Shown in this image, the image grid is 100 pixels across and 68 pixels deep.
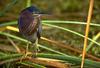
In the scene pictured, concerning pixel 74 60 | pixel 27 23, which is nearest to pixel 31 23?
pixel 27 23

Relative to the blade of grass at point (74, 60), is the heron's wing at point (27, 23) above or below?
above

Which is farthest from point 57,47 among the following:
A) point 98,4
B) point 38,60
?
point 98,4

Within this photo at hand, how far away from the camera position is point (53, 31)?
11.9 ft

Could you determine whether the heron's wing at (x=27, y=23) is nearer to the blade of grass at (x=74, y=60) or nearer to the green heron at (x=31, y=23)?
the green heron at (x=31, y=23)

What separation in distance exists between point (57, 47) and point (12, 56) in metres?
0.79

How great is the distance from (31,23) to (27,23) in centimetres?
4

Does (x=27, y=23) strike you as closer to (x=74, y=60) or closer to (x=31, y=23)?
(x=31, y=23)

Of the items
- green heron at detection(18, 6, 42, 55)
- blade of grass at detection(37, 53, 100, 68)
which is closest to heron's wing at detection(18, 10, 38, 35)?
green heron at detection(18, 6, 42, 55)

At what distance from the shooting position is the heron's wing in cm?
232

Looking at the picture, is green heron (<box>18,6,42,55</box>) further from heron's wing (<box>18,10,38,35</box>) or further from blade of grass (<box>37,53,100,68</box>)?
blade of grass (<box>37,53,100,68</box>)

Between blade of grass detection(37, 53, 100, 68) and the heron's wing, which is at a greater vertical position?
the heron's wing

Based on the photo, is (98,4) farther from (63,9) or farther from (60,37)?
(60,37)

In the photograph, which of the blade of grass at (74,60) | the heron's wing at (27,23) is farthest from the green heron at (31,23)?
the blade of grass at (74,60)

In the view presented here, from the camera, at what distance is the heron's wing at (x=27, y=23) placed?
2322mm
